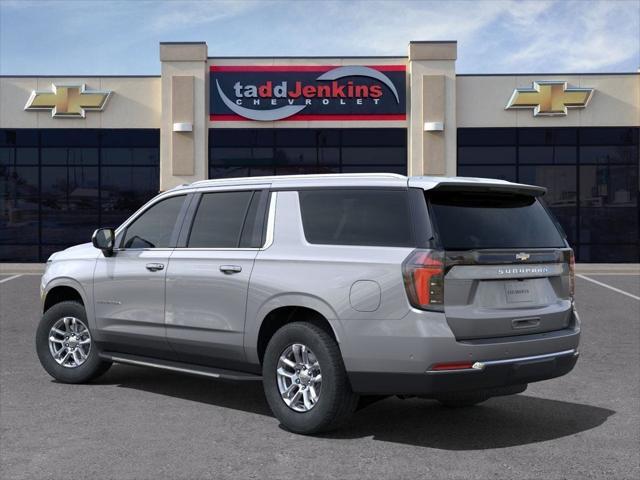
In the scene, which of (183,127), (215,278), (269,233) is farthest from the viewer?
(183,127)

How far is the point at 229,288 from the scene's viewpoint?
623 cm

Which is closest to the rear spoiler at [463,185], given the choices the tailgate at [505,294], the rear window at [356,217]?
the rear window at [356,217]

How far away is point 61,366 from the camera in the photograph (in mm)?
7633

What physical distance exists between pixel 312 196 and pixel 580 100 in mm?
20686

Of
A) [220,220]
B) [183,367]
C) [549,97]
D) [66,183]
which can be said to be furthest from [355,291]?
[66,183]

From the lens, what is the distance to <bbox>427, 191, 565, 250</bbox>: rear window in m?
5.39

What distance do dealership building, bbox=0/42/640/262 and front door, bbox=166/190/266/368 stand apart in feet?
58.8

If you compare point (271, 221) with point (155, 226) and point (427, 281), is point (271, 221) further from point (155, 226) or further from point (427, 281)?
point (427, 281)

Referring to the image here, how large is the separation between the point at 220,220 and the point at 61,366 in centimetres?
235

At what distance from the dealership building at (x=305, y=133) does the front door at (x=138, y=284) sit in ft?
56.4

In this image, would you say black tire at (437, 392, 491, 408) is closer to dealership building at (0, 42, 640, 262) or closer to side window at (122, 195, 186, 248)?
side window at (122, 195, 186, 248)

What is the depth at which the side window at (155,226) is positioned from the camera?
7.05 metres

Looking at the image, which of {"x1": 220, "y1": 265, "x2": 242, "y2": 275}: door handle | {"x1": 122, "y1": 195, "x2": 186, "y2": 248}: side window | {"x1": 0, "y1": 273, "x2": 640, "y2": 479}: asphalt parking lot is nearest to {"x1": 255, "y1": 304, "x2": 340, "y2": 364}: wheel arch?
{"x1": 220, "y1": 265, "x2": 242, "y2": 275}: door handle

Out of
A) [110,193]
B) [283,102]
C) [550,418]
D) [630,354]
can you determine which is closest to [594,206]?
[283,102]
